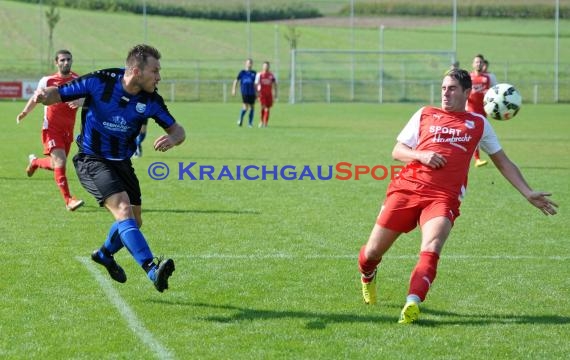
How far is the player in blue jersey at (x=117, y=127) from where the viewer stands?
7199 millimetres

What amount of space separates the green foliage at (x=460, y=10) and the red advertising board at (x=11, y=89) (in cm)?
2741

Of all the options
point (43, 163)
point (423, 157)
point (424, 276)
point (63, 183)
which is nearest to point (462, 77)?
point (423, 157)

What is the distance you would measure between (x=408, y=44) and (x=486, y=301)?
5727 cm

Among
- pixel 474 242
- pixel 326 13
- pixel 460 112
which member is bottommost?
pixel 474 242

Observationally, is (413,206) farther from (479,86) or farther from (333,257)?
(479,86)

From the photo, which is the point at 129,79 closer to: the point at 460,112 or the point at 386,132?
the point at 460,112

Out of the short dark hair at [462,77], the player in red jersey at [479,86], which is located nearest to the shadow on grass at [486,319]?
the short dark hair at [462,77]

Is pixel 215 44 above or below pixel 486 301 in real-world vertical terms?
above

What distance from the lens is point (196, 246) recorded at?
9805mm

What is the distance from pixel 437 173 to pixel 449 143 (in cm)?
23

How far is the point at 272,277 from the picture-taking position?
8.31 m

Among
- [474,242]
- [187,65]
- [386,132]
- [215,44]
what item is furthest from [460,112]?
[215,44]

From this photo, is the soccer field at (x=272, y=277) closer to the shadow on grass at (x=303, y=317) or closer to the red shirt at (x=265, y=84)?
the shadow on grass at (x=303, y=317)

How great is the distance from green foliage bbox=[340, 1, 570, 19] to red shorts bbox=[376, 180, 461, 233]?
53.3 meters
